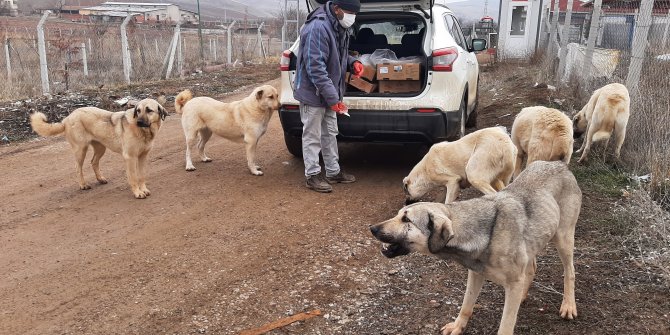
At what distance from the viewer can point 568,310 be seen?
3.35 metres

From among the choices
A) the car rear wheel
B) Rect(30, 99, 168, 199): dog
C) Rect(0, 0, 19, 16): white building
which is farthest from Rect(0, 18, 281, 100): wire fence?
Rect(0, 0, 19, 16): white building

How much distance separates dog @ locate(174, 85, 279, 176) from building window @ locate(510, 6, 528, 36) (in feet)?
71.8

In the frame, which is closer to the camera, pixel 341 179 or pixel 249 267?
pixel 249 267

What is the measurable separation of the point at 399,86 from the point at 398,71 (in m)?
0.20

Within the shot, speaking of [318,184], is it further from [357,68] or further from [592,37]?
[592,37]

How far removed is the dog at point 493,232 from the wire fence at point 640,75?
230 cm

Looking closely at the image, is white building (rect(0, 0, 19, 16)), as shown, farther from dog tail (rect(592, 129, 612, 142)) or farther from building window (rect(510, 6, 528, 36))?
dog tail (rect(592, 129, 612, 142))

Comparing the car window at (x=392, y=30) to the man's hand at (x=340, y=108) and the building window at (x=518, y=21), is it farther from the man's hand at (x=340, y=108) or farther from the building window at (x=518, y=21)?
the building window at (x=518, y=21)

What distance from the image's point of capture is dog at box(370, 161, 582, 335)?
275 centimetres

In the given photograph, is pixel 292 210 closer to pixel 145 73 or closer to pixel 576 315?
pixel 576 315

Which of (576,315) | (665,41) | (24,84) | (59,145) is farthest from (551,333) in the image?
(24,84)

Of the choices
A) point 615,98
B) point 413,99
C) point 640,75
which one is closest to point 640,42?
point 640,75

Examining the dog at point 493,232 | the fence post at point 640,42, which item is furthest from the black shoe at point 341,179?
the fence post at point 640,42

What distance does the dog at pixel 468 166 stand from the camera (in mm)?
4789
